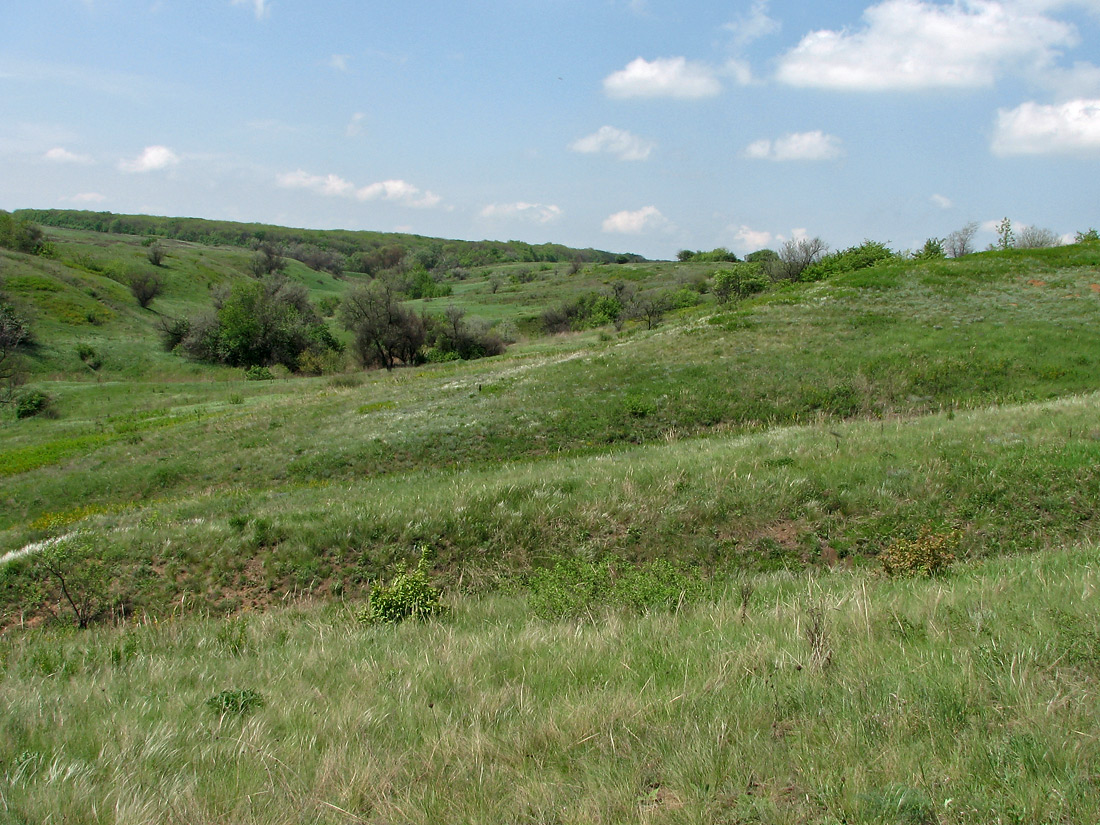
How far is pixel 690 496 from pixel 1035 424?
8718 mm

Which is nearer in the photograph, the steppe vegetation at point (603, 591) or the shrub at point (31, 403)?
the steppe vegetation at point (603, 591)

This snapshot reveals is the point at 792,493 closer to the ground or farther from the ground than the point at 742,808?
closer to the ground

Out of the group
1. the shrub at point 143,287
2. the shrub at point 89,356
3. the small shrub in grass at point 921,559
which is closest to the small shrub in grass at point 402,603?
the small shrub in grass at point 921,559

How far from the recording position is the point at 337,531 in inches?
478

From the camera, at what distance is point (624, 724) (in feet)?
12.2

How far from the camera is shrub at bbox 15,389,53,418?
40.4 metres

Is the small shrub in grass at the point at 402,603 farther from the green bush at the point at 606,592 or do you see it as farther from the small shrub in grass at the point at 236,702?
the small shrub in grass at the point at 236,702

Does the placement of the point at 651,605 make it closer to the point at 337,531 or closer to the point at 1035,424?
the point at 337,531

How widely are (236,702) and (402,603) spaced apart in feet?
11.8

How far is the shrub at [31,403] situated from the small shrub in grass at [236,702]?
4771cm

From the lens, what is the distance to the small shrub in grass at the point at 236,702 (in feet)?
14.6

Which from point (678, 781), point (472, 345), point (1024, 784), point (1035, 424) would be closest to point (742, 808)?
point (678, 781)

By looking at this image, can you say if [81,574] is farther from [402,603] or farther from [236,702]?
[236,702]

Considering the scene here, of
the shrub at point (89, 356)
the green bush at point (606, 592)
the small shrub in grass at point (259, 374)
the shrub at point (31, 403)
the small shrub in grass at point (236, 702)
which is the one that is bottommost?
the shrub at point (31, 403)
